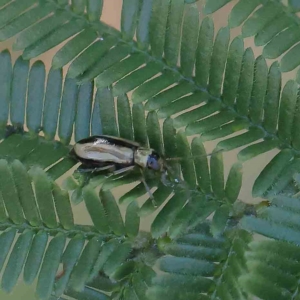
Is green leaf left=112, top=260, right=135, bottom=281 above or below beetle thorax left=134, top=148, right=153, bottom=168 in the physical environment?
below

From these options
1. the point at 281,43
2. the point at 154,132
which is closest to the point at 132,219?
the point at 154,132

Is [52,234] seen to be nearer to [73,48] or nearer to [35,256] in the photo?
[35,256]

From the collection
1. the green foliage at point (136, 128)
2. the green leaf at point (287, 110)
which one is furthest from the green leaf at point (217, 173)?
the green leaf at point (287, 110)

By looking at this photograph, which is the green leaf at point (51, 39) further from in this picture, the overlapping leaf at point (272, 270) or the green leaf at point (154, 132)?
the overlapping leaf at point (272, 270)

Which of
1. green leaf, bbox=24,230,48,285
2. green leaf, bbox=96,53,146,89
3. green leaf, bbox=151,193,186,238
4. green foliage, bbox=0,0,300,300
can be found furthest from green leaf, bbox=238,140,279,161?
green leaf, bbox=24,230,48,285

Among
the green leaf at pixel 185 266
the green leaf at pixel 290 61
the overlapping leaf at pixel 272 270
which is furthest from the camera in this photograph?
the green leaf at pixel 290 61

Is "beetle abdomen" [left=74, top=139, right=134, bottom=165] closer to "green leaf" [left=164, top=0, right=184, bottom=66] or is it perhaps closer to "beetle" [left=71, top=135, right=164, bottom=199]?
"beetle" [left=71, top=135, right=164, bottom=199]

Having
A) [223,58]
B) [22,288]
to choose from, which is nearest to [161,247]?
[223,58]
